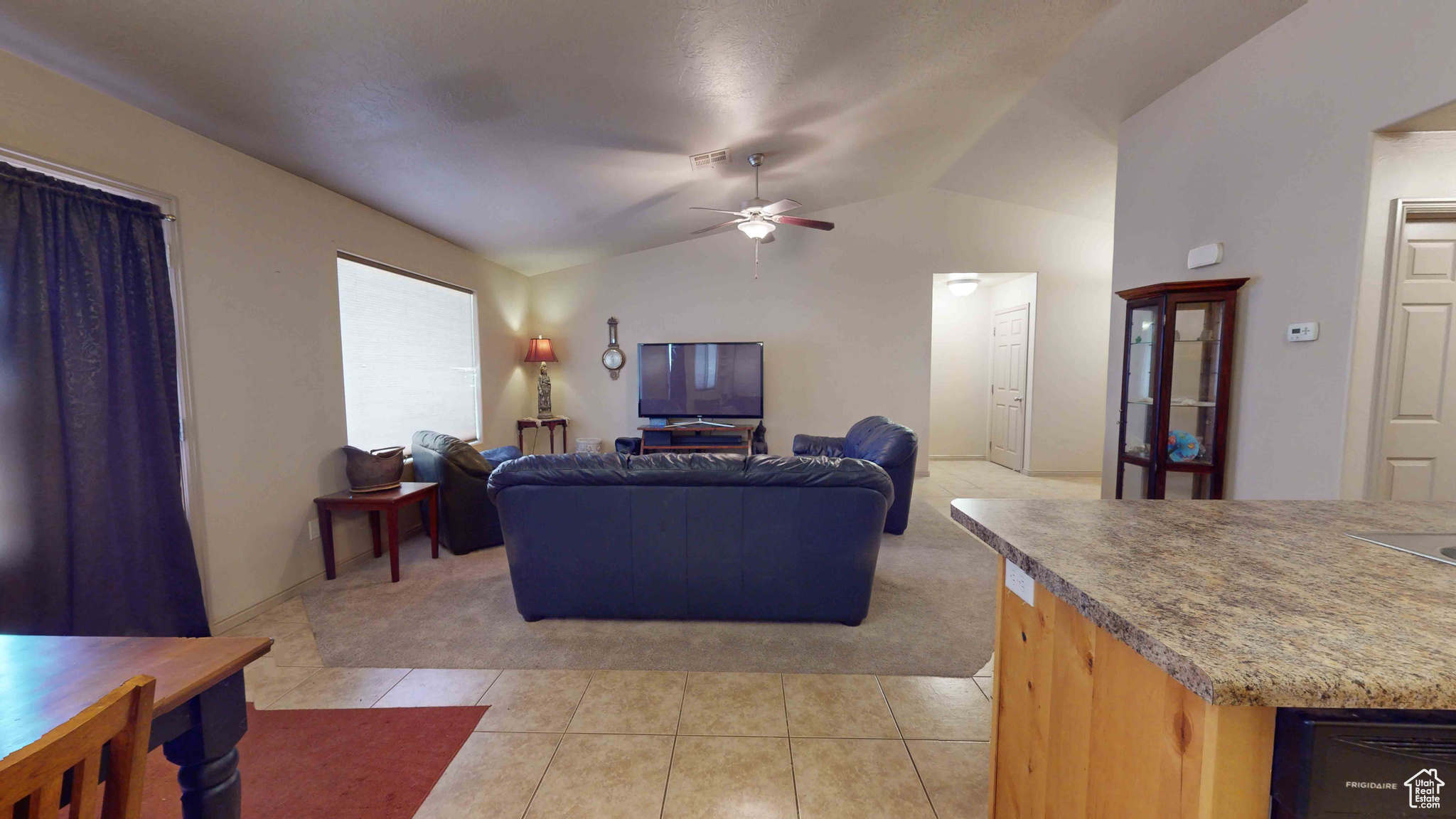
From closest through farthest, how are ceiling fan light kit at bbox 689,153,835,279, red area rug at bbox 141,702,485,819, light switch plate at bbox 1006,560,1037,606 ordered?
light switch plate at bbox 1006,560,1037,606 < red area rug at bbox 141,702,485,819 < ceiling fan light kit at bbox 689,153,835,279

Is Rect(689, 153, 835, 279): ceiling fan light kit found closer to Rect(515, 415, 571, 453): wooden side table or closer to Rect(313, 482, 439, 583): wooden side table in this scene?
Rect(313, 482, 439, 583): wooden side table

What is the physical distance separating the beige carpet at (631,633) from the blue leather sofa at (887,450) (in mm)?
637

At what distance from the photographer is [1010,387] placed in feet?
19.8

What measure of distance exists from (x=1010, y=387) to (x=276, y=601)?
677 cm

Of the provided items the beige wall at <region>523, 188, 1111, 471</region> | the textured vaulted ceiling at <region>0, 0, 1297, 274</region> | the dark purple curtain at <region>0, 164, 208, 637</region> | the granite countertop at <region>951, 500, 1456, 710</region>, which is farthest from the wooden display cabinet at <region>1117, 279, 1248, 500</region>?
the dark purple curtain at <region>0, 164, 208, 637</region>

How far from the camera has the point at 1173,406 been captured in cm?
313

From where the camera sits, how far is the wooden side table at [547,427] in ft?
17.8

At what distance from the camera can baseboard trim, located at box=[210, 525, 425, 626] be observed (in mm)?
2346

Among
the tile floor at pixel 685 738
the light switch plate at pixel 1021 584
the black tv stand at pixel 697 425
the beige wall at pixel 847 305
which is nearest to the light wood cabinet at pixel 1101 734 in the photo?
the light switch plate at pixel 1021 584

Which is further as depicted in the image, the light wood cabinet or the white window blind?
the white window blind

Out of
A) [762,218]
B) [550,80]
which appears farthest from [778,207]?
[550,80]

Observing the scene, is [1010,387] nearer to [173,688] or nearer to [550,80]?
[550,80]

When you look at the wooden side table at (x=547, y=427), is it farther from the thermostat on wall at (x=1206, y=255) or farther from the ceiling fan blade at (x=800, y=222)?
the thermostat on wall at (x=1206, y=255)

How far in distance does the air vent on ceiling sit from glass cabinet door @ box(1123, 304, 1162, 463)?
2.98 metres
